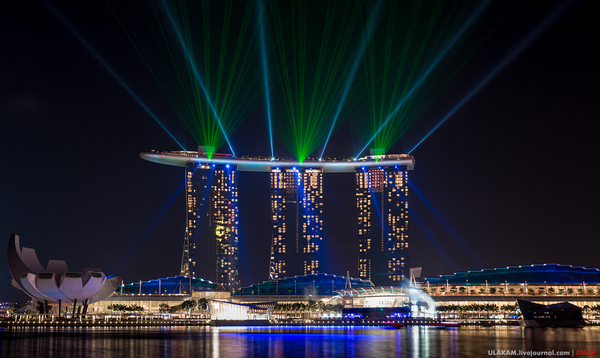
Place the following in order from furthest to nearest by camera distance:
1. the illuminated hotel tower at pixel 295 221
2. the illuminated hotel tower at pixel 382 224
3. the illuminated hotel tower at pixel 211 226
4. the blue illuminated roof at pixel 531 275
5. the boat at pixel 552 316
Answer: the illuminated hotel tower at pixel 295 221
the illuminated hotel tower at pixel 382 224
the illuminated hotel tower at pixel 211 226
the blue illuminated roof at pixel 531 275
the boat at pixel 552 316

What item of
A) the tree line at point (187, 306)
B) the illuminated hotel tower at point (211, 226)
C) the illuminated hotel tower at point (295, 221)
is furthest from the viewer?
the illuminated hotel tower at point (295, 221)

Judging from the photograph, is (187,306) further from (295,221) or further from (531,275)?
(531,275)

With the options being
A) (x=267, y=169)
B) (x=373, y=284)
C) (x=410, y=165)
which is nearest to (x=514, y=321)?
(x=373, y=284)

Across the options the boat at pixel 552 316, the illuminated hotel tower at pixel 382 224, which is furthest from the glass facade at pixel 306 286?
the boat at pixel 552 316

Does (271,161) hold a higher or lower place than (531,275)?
higher

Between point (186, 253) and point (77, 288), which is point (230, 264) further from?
point (77, 288)

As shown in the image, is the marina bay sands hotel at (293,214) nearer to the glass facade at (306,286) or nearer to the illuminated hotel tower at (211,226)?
the illuminated hotel tower at (211,226)

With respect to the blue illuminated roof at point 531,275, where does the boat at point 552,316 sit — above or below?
below

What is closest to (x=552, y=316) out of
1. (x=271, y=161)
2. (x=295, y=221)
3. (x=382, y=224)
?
(x=382, y=224)
